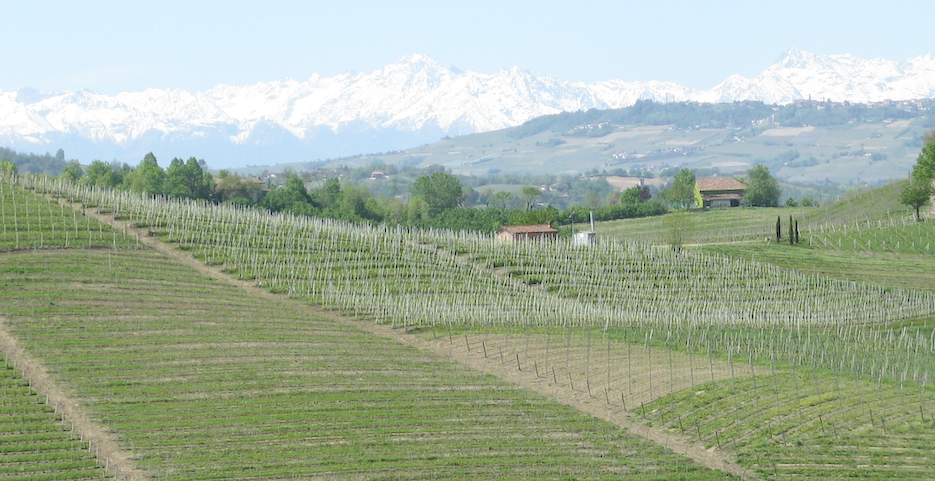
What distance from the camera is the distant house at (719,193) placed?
179375 millimetres

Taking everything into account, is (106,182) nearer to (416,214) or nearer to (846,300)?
(416,214)

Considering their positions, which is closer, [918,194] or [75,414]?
[75,414]

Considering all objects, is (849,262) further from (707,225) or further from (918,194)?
(707,225)

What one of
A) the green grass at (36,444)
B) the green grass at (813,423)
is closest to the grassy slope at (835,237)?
the green grass at (813,423)

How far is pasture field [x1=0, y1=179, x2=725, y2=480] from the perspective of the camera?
40688mm

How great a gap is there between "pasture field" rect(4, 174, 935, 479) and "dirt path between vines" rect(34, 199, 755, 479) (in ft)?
0.62

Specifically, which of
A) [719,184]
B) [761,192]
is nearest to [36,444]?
[761,192]

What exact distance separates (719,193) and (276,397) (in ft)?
470

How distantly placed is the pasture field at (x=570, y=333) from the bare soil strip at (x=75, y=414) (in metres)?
0.74

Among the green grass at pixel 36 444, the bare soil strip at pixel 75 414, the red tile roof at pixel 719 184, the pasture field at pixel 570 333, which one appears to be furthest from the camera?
the red tile roof at pixel 719 184

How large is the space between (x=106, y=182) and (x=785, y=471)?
150739mm

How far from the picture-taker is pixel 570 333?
64438 millimetres

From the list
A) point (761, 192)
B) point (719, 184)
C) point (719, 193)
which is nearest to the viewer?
point (761, 192)

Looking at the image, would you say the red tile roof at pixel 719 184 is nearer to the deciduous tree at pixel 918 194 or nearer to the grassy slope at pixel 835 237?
the grassy slope at pixel 835 237
